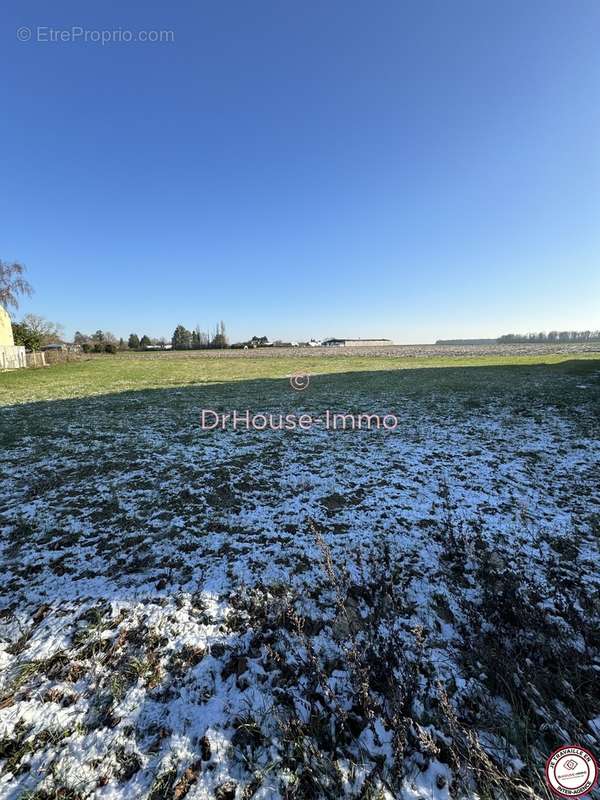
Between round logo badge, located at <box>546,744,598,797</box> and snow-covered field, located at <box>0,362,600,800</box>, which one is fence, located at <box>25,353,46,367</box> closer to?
snow-covered field, located at <box>0,362,600,800</box>

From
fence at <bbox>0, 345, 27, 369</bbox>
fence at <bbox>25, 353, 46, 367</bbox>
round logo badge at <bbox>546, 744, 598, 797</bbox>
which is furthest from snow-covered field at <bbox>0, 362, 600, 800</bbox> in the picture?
fence at <bbox>25, 353, 46, 367</bbox>

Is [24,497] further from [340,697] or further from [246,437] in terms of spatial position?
[340,697]

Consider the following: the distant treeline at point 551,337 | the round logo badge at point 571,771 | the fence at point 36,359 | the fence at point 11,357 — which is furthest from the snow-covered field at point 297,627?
the distant treeline at point 551,337

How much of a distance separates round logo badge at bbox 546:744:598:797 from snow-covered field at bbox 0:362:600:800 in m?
0.04

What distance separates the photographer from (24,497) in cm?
436

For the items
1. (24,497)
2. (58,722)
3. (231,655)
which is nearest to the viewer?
(58,722)

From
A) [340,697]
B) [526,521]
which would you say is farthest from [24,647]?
[526,521]

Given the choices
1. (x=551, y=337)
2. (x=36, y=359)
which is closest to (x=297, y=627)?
(x=36, y=359)

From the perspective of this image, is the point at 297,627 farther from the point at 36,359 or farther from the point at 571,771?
the point at 36,359

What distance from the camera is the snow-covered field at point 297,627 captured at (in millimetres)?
1713

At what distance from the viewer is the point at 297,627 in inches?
92.1

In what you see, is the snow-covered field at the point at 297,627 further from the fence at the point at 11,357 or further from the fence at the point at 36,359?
the fence at the point at 36,359

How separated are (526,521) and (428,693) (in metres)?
2.42

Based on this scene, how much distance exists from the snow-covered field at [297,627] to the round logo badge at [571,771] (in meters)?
0.04
